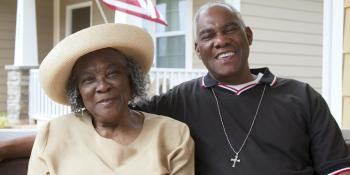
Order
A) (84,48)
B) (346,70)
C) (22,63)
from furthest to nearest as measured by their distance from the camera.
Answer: (22,63) → (346,70) → (84,48)

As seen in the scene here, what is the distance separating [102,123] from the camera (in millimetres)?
2029

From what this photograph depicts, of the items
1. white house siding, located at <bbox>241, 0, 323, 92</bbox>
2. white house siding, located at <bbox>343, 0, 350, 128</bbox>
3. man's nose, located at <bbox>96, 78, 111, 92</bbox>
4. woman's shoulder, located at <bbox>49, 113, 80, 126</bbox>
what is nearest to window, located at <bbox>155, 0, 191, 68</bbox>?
white house siding, located at <bbox>241, 0, 323, 92</bbox>

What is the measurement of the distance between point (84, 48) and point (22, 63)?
243 inches

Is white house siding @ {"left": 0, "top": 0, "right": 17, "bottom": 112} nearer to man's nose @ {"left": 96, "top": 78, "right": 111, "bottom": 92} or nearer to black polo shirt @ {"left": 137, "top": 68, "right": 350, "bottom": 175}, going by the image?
black polo shirt @ {"left": 137, "top": 68, "right": 350, "bottom": 175}

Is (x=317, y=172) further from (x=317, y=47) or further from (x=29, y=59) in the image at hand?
(x=29, y=59)

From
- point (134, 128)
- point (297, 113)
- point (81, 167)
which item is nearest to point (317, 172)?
point (297, 113)

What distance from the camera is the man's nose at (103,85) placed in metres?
1.91

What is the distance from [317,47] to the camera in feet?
21.3

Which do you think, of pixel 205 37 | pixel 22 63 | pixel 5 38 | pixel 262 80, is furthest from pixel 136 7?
pixel 5 38

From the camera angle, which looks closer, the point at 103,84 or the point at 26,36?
the point at 103,84

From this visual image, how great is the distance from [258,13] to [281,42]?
0.57 metres

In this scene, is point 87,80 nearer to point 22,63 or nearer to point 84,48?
point 84,48

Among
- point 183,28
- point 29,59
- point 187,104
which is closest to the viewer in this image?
point 187,104

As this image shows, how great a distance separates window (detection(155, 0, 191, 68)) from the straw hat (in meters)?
→ 4.75
